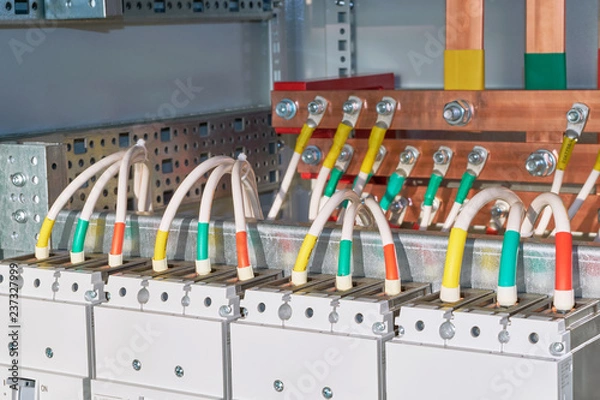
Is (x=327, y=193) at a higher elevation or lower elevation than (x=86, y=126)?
lower

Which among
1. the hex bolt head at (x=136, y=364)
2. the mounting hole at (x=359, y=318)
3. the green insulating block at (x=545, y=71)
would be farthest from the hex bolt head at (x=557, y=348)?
the green insulating block at (x=545, y=71)

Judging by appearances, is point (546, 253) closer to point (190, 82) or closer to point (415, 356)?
point (415, 356)

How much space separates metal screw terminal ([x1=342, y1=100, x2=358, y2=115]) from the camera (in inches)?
72.0

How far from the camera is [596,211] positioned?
1.77 meters

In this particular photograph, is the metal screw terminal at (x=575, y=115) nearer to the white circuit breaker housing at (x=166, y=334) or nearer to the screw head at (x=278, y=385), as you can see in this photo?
the white circuit breaker housing at (x=166, y=334)

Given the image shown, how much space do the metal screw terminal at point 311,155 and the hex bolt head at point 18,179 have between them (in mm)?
552

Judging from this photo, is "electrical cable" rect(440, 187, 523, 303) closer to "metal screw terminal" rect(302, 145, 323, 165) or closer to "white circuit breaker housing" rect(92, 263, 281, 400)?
"white circuit breaker housing" rect(92, 263, 281, 400)

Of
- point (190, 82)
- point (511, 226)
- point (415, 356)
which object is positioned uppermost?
point (190, 82)

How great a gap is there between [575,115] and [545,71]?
219 mm

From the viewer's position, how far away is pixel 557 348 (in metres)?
1.05

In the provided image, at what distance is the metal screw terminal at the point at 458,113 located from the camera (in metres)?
1.74

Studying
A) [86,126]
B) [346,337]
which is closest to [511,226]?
[346,337]

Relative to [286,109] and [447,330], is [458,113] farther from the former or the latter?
[447,330]

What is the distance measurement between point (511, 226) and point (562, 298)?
9 centimetres
